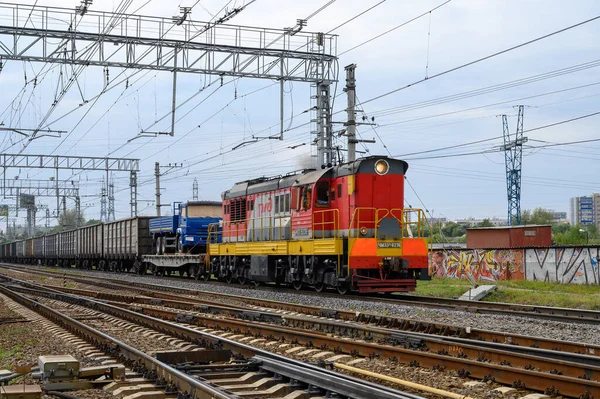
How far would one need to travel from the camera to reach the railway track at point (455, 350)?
271 inches

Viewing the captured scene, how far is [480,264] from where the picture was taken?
2845 centimetres

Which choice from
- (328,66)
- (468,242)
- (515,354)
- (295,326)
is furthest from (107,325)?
(468,242)

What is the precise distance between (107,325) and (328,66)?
48.7 feet

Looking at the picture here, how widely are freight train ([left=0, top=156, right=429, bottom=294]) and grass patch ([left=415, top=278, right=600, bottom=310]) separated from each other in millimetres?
2914

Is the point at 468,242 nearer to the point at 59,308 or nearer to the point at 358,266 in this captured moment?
the point at 358,266

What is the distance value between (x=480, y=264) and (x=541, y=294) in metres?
9.21

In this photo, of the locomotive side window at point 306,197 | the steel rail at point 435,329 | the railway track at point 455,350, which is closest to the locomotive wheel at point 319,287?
the locomotive side window at point 306,197

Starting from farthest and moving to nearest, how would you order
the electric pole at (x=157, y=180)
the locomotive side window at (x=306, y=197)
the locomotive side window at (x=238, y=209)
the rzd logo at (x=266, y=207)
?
the electric pole at (x=157, y=180)
the locomotive side window at (x=238, y=209)
the rzd logo at (x=266, y=207)
the locomotive side window at (x=306, y=197)

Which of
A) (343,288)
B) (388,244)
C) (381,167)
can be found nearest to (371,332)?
(388,244)

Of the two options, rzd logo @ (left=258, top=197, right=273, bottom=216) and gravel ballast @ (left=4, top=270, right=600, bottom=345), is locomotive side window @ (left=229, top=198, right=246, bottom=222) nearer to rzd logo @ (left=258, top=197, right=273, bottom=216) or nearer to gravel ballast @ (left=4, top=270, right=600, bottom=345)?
rzd logo @ (left=258, top=197, right=273, bottom=216)

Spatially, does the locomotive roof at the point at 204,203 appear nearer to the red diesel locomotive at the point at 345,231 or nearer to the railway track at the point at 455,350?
the red diesel locomotive at the point at 345,231

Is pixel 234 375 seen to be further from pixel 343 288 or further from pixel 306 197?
pixel 306 197

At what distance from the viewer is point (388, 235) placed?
59.3 feet

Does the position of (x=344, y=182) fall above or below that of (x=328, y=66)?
below
